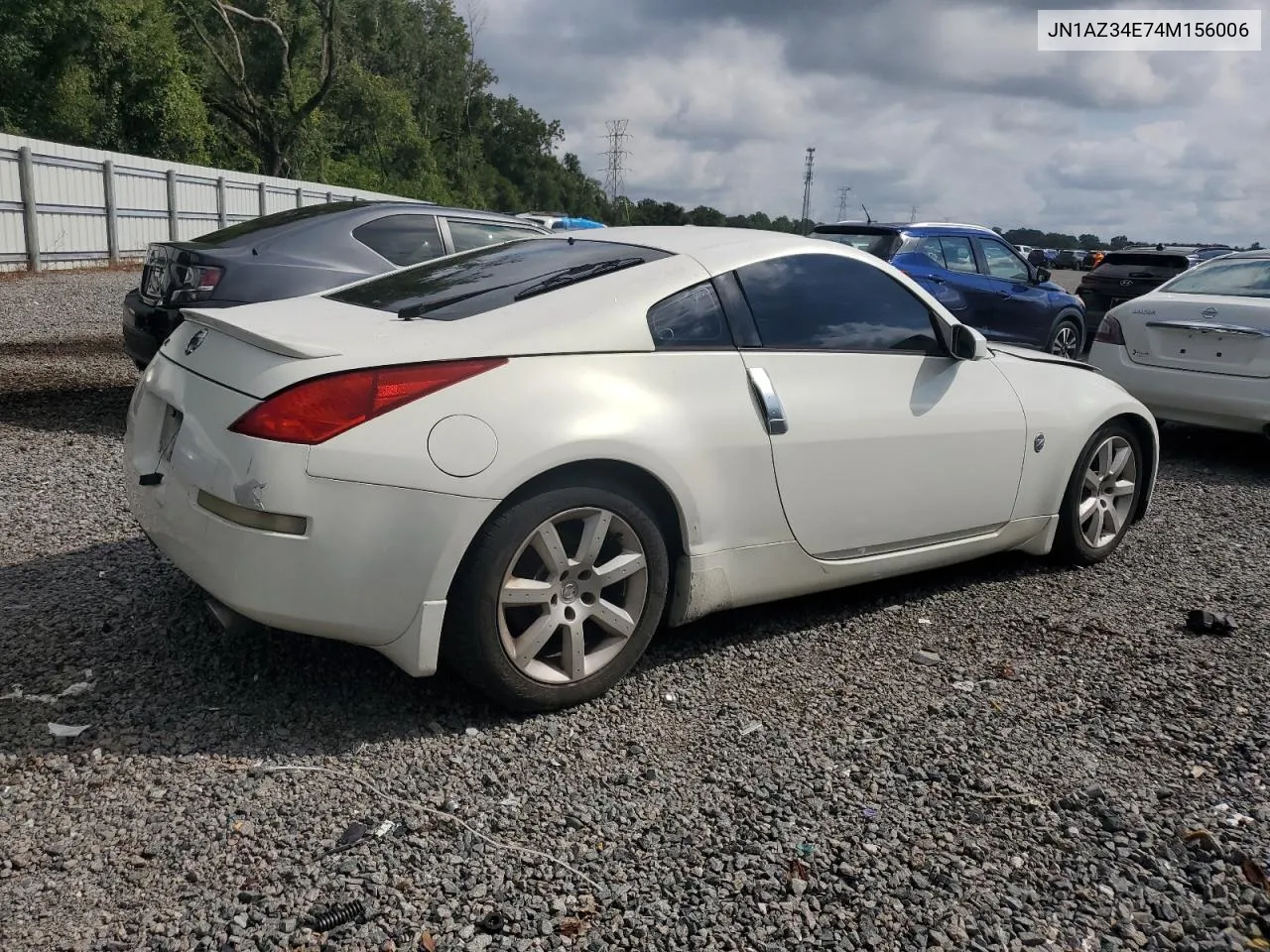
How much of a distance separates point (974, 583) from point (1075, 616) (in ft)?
1.63

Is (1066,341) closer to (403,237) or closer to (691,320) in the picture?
(403,237)

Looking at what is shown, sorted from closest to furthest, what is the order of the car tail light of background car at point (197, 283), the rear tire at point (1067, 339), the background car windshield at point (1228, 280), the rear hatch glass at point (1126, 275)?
the car tail light of background car at point (197, 283) → the background car windshield at point (1228, 280) → the rear tire at point (1067, 339) → the rear hatch glass at point (1126, 275)

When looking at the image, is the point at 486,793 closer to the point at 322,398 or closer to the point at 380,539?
the point at 380,539

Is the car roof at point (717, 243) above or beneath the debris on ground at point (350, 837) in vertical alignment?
above

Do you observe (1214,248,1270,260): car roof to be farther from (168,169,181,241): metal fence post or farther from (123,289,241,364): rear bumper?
(168,169,181,241): metal fence post

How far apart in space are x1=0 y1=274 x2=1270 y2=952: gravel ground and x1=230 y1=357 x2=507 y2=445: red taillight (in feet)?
3.03

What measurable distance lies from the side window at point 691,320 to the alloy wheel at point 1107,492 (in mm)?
2218

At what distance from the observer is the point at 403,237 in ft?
23.1

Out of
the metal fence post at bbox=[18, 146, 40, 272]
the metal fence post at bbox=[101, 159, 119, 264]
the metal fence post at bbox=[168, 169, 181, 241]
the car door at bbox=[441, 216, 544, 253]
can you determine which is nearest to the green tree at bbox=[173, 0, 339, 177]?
the metal fence post at bbox=[168, 169, 181, 241]

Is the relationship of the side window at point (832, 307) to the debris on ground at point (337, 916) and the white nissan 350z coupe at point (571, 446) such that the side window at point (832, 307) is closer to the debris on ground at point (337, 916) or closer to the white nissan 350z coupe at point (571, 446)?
the white nissan 350z coupe at point (571, 446)

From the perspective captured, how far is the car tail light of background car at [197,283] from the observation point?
246 inches

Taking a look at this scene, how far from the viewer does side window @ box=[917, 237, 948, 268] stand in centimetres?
1064

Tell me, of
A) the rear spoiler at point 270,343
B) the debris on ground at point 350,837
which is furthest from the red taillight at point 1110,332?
the debris on ground at point 350,837

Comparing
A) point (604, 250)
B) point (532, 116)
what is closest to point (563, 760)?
point (604, 250)
